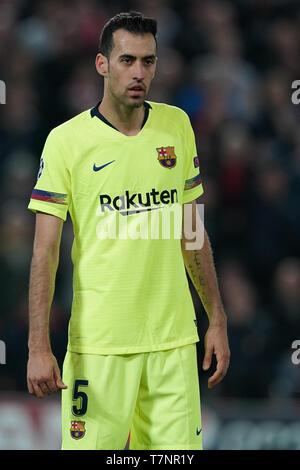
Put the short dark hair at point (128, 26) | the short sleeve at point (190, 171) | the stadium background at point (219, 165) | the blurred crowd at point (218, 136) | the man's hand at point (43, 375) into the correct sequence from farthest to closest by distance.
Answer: the blurred crowd at point (218, 136) < the stadium background at point (219, 165) < the short sleeve at point (190, 171) < the short dark hair at point (128, 26) < the man's hand at point (43, 375)

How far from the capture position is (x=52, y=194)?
10.4 ft

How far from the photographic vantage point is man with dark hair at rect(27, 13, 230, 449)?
3.15 metres

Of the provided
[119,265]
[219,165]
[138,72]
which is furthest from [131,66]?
[219,165]

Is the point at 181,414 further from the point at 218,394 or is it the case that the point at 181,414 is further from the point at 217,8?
the point at 217,8

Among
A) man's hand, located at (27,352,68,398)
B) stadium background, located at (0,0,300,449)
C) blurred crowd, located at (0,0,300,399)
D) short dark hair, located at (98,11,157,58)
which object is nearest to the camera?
man's hand, located at (27,352,68,398)

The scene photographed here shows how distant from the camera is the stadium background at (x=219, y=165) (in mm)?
5055

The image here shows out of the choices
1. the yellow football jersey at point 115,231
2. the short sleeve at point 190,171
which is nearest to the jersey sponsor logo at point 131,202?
the yellow football jersey at point 115,231

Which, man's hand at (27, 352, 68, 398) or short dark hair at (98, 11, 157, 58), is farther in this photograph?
short dark hair at (98, 11, 157, 58)

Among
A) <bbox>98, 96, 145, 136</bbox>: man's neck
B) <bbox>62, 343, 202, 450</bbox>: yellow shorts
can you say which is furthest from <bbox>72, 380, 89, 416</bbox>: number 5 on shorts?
<bbox>98, 96, 145, 136</bbox>: man's neck

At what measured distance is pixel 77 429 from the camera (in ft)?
10.4

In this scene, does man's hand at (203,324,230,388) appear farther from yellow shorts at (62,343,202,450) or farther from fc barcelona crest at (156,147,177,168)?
fc barcelona crest at (156,147,177,168)

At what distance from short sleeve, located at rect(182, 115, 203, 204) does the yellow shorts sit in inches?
22.6

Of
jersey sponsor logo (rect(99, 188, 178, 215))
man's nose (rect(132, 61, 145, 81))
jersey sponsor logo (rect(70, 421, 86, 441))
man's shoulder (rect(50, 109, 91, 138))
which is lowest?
jersey sponsor logo (rect(70, 421, 86, 441))

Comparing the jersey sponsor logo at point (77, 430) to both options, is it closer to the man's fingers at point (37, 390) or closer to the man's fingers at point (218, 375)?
the man's fingers at point (37, 390)
